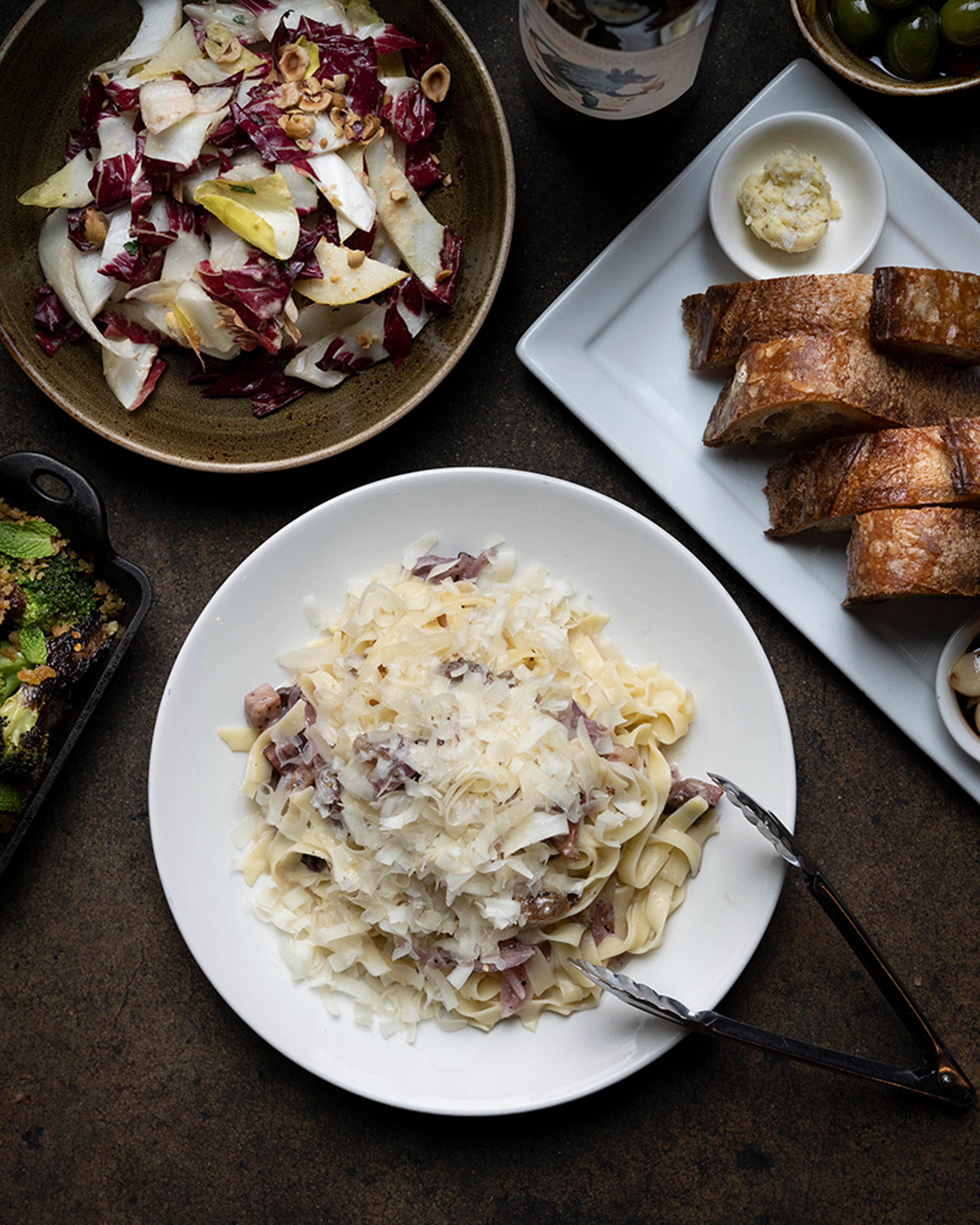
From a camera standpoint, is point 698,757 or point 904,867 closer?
point 698,757

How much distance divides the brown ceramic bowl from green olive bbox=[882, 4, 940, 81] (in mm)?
1170

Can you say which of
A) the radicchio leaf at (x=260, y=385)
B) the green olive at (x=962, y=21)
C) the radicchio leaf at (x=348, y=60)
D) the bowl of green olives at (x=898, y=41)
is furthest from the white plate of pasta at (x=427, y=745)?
the green olive at (x=962, y=21)

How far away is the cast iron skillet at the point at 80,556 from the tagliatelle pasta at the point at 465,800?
47cm

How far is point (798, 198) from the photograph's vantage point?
103 inches

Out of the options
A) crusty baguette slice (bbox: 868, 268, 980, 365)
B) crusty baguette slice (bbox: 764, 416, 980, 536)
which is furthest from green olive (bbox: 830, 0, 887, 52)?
crusty baguette slice (bbox: 764, 416, 980, 536)

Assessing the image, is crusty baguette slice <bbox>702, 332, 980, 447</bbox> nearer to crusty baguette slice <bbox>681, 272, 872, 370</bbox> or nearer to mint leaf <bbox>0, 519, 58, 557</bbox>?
crusty baguette slice <bbox>681, 272, 872, 370</bbox>

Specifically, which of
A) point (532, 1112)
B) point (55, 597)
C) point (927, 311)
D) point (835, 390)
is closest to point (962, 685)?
point (835, 390)

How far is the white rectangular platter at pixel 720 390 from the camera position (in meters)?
2.71

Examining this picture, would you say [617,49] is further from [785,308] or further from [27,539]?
[27,539]

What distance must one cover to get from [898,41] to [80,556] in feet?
9.39

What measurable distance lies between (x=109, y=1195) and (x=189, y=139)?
3176 millimetres

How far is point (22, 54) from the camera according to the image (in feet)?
8.52

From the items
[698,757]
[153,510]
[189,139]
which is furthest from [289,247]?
[698,757]

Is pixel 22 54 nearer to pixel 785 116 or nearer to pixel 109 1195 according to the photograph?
pixel 785 116
